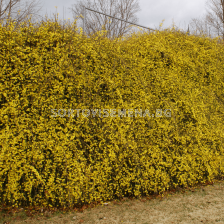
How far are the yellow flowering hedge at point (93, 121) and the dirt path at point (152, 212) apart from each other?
22 cm

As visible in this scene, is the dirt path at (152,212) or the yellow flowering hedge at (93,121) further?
the yellow flowering hedge at (93,121)

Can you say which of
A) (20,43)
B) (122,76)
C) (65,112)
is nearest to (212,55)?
(122,76)

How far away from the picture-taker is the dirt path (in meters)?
3.27

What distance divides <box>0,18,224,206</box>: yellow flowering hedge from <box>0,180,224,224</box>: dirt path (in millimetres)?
216

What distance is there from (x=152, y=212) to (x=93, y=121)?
75.1 inches

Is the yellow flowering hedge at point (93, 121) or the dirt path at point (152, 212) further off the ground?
the yellow flowering hedge at point (93, 121)

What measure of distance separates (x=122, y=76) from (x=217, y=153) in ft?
9.70

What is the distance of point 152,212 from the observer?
3.53m

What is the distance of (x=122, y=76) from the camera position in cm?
412

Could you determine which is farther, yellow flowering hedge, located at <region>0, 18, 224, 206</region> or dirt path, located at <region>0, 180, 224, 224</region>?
yellow flowering hedge, located at <region>0, 18, 224, 206</region>

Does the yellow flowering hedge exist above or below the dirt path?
above

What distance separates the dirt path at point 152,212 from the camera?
129 inches

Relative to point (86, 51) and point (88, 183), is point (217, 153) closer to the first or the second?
point (88, 183)

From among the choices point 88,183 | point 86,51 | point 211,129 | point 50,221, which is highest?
point 86,51
